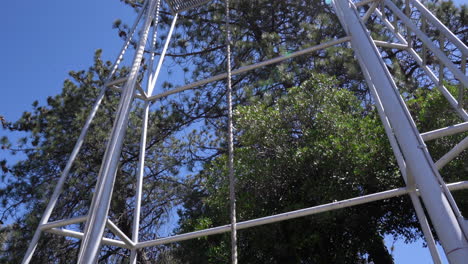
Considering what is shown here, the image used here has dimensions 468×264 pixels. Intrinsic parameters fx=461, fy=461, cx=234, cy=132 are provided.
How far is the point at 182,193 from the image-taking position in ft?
24.3

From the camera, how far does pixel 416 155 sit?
1979mm

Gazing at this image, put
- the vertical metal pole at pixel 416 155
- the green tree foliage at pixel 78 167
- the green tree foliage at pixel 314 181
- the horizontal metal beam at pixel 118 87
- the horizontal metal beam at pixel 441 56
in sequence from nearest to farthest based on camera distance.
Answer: the vertical metal pole at pixel 416 155
the horizontal metal beam at pixel 441 56
the horizontal metal beam at pixel 118 87
the green tree foliage at pixel 314 181
the green tree foliage at pixel 78 167

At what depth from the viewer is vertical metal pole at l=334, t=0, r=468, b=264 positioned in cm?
172

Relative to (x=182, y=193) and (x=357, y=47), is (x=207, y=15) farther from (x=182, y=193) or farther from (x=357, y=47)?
(x=357, y=47)

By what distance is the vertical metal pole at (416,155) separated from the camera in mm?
1721

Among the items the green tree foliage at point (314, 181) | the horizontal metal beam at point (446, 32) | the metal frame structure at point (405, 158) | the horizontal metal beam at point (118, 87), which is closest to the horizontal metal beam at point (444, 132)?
the metal frame structure at point (405, 158)

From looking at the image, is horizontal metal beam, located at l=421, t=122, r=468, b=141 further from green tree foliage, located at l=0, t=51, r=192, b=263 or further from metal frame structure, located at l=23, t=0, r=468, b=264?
green tree foliage, located at l=0, t=51, r=192, b=263

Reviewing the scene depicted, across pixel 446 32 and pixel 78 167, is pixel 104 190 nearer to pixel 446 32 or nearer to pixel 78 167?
pixel 446 32

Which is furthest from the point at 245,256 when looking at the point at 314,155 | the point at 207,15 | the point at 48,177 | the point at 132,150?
the point at 207,15

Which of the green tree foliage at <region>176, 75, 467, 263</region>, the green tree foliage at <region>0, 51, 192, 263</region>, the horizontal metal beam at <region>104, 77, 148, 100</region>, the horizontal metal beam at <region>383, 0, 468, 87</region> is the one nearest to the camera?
the horizontal metal beam at <region>383, 0, 468, 87</region>

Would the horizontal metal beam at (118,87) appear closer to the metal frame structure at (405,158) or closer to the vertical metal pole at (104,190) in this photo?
the metal frame structure at (405,158)

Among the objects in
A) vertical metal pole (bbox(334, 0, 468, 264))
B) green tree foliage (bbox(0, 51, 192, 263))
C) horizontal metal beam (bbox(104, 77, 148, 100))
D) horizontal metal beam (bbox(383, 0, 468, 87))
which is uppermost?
green tree foliage (bbox(0, 51, 192, 263))

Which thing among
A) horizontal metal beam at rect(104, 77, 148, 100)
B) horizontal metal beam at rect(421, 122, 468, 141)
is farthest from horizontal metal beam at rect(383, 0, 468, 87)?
horizontal metal beam at rect(104, 77, 148, 100)

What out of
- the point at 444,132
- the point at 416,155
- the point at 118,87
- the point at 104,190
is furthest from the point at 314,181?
the point at 416,155
